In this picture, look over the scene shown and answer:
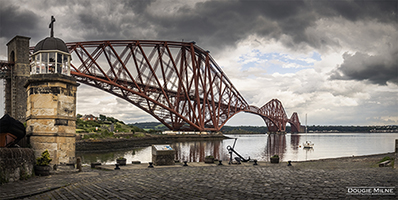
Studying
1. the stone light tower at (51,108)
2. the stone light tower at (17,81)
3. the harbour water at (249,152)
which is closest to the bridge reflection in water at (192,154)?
the harbour water at (249,152)

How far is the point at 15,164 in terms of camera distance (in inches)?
405

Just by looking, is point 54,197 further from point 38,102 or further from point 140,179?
point 38,102

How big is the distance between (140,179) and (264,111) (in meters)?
162

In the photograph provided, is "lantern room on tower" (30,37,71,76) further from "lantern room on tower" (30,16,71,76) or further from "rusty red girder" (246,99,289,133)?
"rusty red girder" (246,99,289,133)

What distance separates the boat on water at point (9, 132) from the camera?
11523mm

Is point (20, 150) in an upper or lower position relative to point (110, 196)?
upper

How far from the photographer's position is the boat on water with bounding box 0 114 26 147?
1152cm

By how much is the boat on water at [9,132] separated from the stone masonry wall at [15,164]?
0.93 metres

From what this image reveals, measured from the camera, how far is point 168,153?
1822 centimetres

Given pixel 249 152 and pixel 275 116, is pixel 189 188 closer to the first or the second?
pixel 249 152

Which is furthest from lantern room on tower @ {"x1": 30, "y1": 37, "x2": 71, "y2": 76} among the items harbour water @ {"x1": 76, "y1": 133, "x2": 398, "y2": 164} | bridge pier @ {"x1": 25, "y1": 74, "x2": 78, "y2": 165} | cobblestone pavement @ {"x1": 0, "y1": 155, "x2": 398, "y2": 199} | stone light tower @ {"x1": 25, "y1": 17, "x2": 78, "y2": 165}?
harbour water @ {"x1": 76, "y1": 133, "x2": 398, "y2": 164}

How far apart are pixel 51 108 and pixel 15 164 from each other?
338 centimetres

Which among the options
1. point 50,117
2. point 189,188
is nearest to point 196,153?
point 50,117

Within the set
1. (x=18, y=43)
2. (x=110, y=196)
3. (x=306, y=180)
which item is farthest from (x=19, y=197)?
(x=18, y=43)
